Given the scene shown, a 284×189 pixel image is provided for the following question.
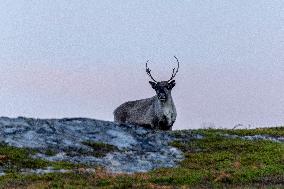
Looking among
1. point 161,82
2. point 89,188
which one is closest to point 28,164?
point 89,188

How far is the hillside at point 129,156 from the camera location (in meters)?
24.4

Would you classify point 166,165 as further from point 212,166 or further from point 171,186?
point 171,186

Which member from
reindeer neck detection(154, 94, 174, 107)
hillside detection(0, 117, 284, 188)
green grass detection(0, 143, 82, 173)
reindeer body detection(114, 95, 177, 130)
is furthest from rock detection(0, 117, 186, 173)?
reindeer neck detection(154, 94, 174, 107)

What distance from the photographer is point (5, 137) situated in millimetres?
32156

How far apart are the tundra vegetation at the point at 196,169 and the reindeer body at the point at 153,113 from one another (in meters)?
1.78

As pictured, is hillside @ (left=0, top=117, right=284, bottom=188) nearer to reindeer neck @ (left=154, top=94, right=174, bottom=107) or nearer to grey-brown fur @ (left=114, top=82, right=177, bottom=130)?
grey-brown fur @ (left=114, top=82, right=177, bottom=130)

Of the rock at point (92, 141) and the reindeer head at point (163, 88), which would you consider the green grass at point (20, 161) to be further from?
the reindeer head at point (163, 88)

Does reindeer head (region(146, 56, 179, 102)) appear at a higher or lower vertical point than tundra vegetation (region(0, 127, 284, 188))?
higher

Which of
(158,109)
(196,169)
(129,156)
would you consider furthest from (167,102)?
(196,169)

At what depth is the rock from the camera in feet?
98.6

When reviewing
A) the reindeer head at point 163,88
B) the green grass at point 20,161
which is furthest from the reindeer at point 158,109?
the green grass at point 20,161

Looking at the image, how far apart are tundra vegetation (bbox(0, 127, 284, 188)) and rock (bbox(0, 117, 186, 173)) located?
0.71 m

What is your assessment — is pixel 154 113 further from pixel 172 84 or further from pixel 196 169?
pixel 196 169

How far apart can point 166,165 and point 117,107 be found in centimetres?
1416
